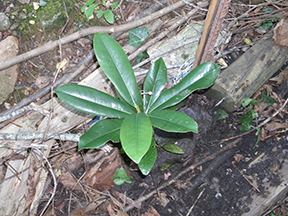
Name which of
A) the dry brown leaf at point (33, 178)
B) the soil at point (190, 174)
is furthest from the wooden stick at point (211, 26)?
the dry brown leaf at point (33, 178)

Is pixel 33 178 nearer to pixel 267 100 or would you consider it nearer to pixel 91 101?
pixel 91 101

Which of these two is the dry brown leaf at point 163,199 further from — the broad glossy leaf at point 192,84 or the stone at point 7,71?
the stone at point 7,71

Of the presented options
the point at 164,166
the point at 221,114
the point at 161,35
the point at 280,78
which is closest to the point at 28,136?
the point at 164,166

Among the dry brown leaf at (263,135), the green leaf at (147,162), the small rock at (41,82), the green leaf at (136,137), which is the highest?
the green leaf at (136,137)

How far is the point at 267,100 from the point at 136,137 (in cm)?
186

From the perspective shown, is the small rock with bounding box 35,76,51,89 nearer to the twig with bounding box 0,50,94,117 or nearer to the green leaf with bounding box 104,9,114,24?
the twig with bounding box 0,50,94,117

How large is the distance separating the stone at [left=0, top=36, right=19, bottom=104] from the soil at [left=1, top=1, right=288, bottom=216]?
0.91 m

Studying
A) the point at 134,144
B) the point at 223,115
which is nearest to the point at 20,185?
the point at 134,144

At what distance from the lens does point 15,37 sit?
2408 millimetres

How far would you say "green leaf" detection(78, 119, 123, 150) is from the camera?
1.34 metres

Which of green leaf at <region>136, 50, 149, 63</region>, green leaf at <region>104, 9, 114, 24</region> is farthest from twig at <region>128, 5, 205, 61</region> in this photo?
green leaf at <region>104, 9, 114, 24</region>

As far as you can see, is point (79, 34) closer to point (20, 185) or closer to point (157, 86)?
point (157, 86)

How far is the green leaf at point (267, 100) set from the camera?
234cm

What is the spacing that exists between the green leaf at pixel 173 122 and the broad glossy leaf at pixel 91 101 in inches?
9.7
